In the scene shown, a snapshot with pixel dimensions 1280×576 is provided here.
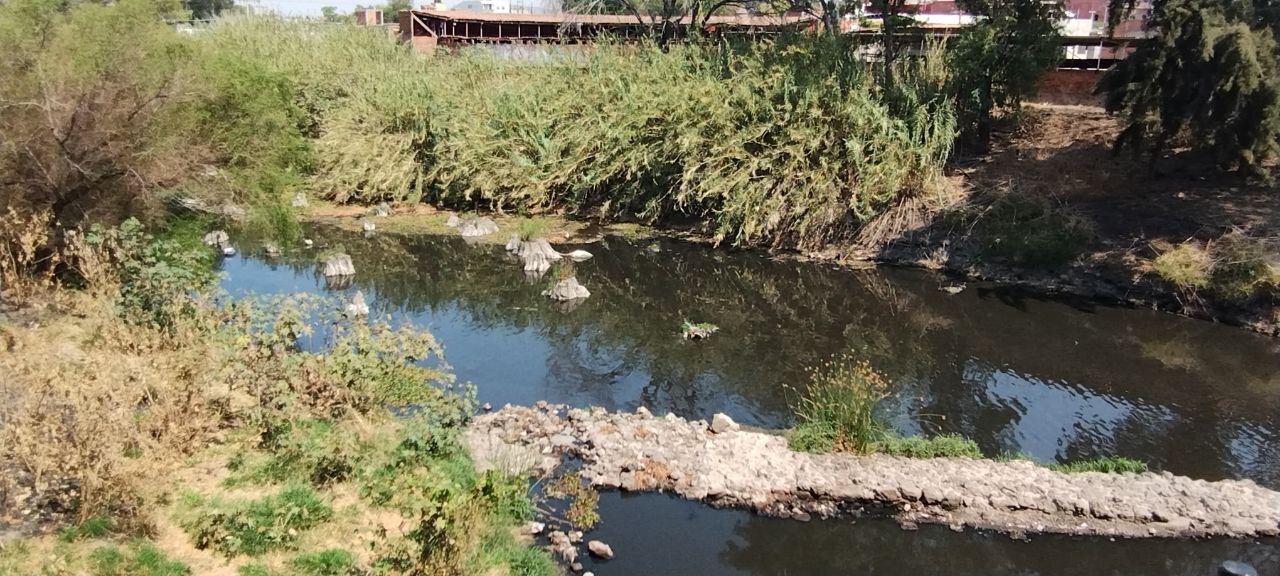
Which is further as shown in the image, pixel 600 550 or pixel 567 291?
pixel 567 291

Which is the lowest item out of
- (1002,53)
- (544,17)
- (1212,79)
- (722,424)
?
(722,424)

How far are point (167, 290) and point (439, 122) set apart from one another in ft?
47.8

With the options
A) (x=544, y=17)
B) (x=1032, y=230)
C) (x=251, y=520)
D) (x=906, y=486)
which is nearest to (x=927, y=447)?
(x=906, y=486)

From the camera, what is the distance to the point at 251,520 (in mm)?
6797

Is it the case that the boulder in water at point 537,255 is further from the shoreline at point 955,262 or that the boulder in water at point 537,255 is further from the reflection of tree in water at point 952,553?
the reflection of tree in water at point 952,553

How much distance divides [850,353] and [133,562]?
1013cm

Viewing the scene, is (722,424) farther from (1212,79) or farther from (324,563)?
(1212,79)

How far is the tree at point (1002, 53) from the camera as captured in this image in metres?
19.3

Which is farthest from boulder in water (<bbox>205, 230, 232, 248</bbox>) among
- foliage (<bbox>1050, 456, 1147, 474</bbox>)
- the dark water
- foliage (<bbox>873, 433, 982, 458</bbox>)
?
foliage (<bbox>1050, 456, 1147, 474</bbox>)

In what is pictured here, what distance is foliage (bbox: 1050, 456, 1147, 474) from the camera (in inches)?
365

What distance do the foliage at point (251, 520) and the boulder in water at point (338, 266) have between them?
10.5 meters

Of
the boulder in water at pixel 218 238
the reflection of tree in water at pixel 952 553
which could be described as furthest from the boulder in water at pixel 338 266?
the reflection of tree in water at pixel 952 553

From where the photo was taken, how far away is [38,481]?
6426 millimetres

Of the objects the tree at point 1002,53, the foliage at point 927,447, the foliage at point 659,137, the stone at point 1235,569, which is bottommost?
the stone at point 1235,569
